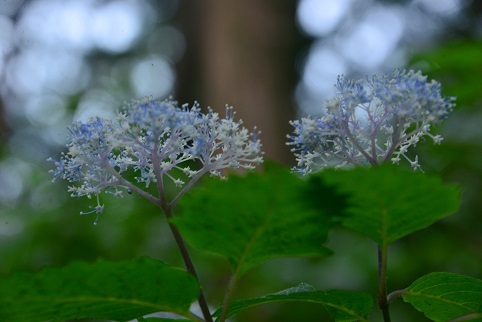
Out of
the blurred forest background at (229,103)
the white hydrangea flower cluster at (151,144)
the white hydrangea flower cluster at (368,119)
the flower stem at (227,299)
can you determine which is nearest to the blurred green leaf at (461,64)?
the blurred forest background at (229,103)

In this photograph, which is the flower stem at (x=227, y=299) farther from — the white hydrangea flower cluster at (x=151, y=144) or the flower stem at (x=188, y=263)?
the white hydrangea flower cluster at (x=151, y=144)

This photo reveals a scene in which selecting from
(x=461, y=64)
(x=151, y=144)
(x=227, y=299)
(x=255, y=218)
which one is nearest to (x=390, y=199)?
(x=255, y=218)

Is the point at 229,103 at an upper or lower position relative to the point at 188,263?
upper

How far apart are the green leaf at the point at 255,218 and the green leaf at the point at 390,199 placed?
2.2 inches

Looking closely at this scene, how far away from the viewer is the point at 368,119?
53.7 inches

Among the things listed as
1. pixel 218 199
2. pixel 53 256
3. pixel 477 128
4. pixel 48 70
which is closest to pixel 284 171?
pixel 218 199

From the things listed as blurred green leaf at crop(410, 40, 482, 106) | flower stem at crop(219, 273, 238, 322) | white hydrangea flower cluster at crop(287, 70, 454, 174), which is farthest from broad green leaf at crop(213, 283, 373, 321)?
blurred green leaf at crop(410, 40, 482, 106)

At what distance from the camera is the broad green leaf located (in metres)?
1.23

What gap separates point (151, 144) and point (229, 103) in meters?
3.97

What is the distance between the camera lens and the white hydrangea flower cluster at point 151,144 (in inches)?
50.8

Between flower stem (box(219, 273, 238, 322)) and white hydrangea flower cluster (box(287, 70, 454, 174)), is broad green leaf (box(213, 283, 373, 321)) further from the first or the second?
white hydrangea flower cluster (box(287, 70, 454, 174))

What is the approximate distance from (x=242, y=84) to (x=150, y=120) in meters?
4.57

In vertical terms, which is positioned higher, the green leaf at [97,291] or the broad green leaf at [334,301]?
the broad green leaf at [334,301]

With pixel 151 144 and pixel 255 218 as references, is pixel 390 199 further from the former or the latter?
pixel 151 144
